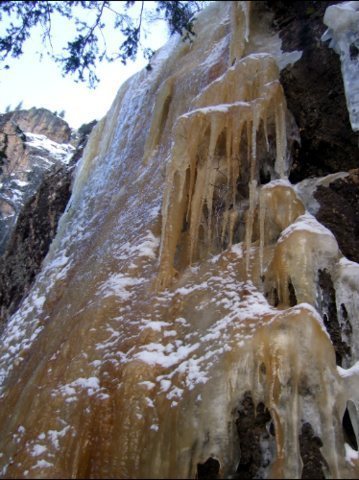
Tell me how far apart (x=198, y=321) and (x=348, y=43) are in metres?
4.02

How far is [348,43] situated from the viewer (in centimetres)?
596

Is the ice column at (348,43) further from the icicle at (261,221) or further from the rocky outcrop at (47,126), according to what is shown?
the rocky outcrop at (47,126)

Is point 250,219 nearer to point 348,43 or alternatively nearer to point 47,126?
point 348,43

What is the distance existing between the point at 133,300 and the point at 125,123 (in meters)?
4.78

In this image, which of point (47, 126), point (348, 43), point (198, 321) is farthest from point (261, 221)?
point (47, 126)

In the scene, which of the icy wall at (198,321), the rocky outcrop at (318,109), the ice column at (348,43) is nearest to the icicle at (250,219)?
the icy wall at (198,321)

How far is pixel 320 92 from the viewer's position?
632cm

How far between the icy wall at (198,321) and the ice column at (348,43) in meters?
0.64

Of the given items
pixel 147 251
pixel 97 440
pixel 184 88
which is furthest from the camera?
pixel 184 88

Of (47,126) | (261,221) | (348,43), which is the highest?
(47,126)

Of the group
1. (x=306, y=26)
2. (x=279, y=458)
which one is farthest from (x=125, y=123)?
(x=279, y=458)

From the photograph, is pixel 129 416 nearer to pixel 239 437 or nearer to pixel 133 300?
pixel 239 437

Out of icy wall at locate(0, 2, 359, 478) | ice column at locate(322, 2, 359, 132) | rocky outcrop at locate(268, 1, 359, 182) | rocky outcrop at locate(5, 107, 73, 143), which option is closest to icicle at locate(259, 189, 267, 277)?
icy wall at locate(0, 2, 359, 478)

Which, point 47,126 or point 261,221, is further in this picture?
point 47,126
